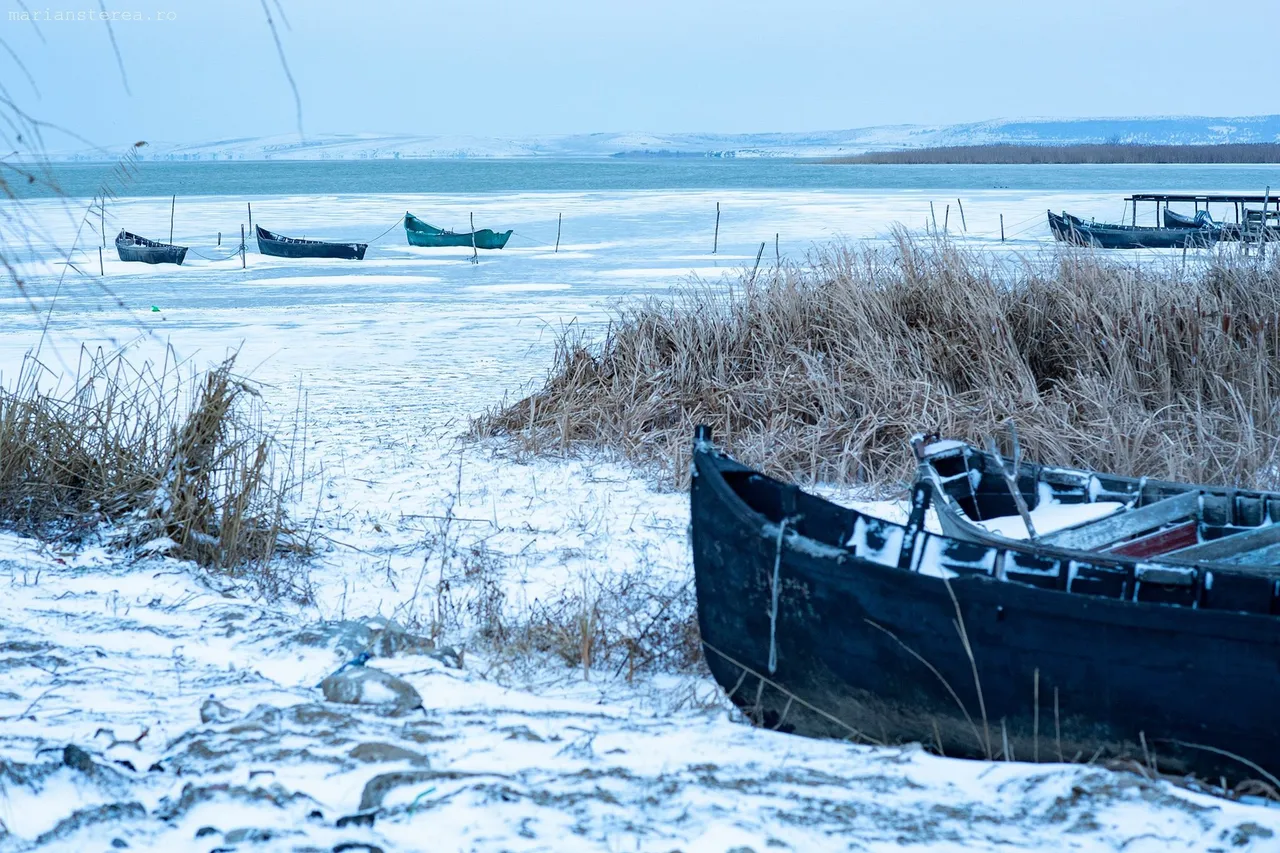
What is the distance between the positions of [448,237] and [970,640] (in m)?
24.9

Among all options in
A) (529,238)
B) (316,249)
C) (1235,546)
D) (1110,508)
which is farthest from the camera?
(529,238)

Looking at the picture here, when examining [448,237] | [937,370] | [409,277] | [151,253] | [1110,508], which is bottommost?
[1110,508]

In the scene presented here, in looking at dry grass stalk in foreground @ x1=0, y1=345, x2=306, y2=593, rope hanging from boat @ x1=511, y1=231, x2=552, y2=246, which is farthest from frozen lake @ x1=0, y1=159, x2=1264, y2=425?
dry grass stalk in foreground @ x1=0, y1=345, x2=306, y2=593

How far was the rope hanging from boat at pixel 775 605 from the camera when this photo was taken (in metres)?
3.43

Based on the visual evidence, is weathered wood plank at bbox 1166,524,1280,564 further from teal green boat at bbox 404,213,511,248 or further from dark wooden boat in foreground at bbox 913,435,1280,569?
teal green boat at bbox 404,213,511,248

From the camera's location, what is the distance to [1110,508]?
468cm

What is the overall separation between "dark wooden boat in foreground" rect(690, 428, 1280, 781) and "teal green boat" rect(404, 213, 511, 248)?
895 inches

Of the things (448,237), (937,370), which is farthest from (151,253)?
(937,370)

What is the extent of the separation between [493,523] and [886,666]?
3.28m

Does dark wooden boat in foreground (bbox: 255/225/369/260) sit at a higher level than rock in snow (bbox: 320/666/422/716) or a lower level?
higher

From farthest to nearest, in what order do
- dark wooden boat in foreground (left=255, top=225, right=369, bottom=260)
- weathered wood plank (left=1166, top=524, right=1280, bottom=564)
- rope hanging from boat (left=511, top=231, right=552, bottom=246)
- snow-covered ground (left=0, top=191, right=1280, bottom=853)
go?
rope hanging from boat (left=511, top=231, right=552, bottom=246) → dark wooden boat in foreground (left=255, top=225, right=369, bottom=260) → weathered wood plank (left=1166, top=524, right=1280, bottom=564) → snow-covered ground (left=0, top=191, right=1280, bottom=853)

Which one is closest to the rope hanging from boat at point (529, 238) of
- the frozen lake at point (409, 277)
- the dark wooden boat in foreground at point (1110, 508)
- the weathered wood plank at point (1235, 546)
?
the frozen lake at point (409, 277)

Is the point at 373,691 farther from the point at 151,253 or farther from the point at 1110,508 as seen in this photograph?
the point at 151,253

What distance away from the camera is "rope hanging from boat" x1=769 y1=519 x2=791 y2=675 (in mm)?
3432
